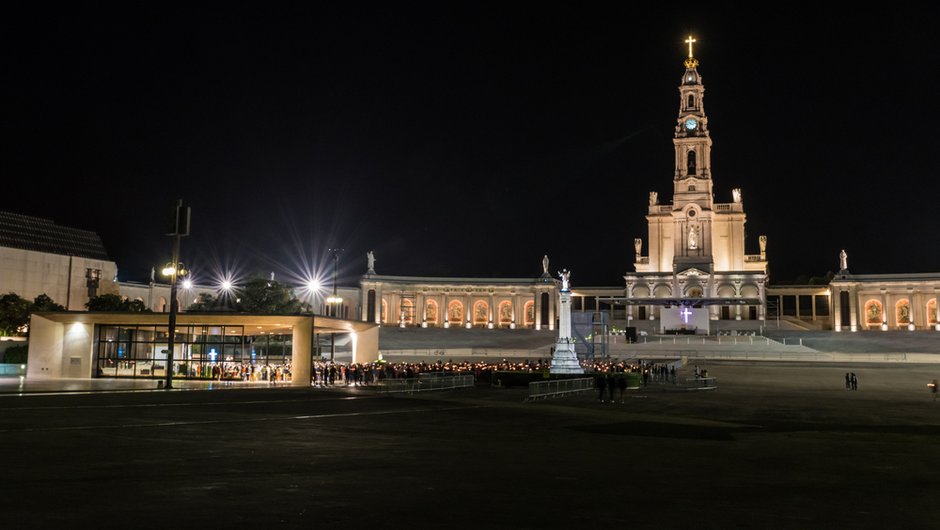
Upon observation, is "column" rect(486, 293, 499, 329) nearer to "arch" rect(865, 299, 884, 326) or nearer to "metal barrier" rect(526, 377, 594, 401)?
"arch" rect(865, 299, 884, 326)

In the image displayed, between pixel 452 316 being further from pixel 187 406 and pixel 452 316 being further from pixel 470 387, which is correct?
pixel 187 406

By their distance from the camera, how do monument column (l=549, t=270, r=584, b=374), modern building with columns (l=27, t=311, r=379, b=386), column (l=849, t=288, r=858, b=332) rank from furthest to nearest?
column (l=849, t=288, r=858, b=332) → monument column (l=549, t=270, r=584, b=374) → modern building with columns (l=27, t=311, r=379, b=386)

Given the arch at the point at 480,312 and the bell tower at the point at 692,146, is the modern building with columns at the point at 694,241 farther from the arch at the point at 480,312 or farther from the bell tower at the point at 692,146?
the arch at the point at 480,312

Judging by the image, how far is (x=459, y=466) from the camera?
566 inches

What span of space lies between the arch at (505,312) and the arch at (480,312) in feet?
6.93

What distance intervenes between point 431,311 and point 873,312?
6153 cm

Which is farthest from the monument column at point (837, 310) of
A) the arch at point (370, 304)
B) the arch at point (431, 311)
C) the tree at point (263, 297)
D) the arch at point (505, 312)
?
the tree at point (263, 297)

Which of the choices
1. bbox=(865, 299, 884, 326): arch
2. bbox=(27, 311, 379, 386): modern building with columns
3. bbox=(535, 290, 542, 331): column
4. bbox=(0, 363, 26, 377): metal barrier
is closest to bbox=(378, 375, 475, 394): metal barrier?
bbox=(27, 311, 379, 386): modern building with columns

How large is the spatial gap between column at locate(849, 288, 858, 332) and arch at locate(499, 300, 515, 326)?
46.2 meters

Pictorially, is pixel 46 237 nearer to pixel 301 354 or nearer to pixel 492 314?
pixel 301 354

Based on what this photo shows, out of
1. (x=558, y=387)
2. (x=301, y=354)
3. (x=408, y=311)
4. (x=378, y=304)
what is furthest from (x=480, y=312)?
(x=558, y=387)

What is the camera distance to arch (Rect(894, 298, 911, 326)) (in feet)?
345

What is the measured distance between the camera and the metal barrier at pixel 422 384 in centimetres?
3612

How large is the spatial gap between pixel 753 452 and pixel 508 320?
340 ft
